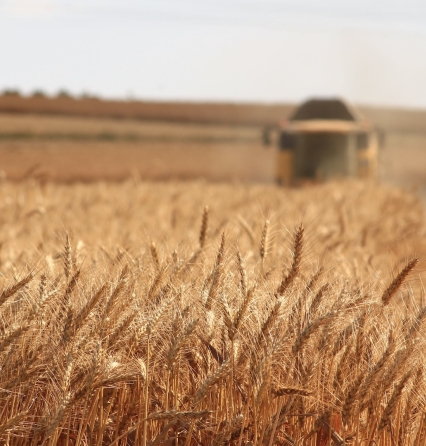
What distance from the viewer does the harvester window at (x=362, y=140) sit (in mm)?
15953

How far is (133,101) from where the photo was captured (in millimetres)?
49875

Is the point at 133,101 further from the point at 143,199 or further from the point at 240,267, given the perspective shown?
the point at 240,267

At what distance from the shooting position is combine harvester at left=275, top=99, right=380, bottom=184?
1559 centimetres

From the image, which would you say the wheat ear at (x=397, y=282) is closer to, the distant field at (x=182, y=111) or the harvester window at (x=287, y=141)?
the harvester window at (x=287, y=141)

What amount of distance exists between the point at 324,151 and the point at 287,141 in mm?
804

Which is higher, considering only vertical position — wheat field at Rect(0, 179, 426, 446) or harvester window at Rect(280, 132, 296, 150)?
wheat field at Rect(0, 179, 426, 446)

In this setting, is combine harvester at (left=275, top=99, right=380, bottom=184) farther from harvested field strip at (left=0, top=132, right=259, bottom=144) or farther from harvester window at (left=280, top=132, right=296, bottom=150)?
harvested field strip at (left=0, top=132, right=259, bottom=144)

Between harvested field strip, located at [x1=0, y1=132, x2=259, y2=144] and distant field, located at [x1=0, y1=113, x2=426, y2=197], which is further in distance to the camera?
harvested field strip, located at [x1=0, y1=132, x2=259, y2=144]

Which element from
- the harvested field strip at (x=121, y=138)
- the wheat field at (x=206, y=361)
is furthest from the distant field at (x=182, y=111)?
the wheat field at (x=206, y=361)

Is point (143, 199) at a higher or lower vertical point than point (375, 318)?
lower

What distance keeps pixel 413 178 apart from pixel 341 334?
29235 mm

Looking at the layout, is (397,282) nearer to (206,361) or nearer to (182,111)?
(206,361)

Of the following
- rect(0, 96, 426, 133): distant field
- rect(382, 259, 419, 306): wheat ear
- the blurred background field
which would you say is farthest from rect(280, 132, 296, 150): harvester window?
rect(0, 96, 426, 133): distant field

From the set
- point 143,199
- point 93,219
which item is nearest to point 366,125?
point 143,199
